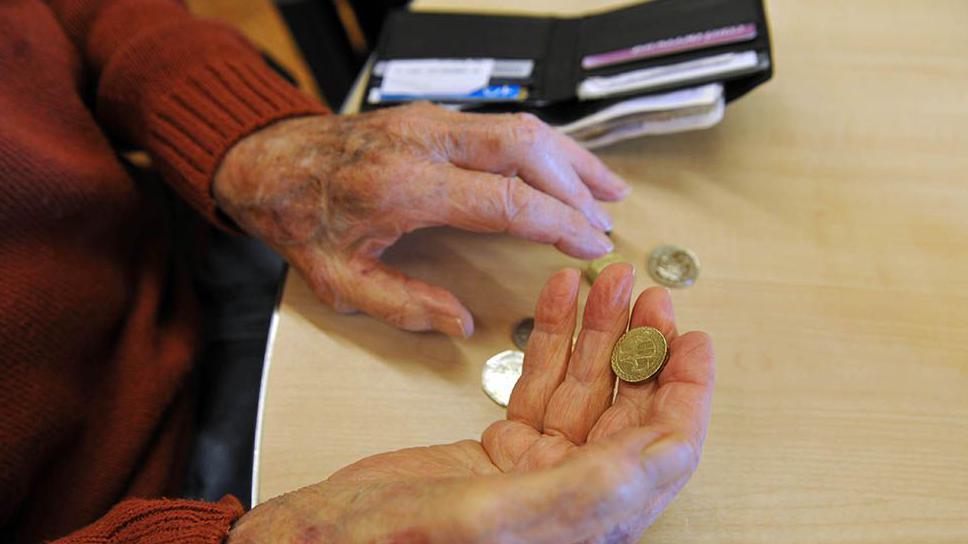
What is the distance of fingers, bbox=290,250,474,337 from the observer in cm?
70

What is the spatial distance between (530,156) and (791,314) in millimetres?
327

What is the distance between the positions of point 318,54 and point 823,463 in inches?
53.3

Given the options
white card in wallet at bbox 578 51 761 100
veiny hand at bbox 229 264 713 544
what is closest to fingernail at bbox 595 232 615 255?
veiny hand at bbox 229 264 713 544

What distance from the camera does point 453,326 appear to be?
70cm

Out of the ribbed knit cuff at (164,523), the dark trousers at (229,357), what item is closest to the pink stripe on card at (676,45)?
the dark trousers at (229,357)

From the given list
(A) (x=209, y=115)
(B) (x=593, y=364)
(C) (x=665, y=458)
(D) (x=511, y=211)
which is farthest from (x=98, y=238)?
(C) (x=665, y=458)

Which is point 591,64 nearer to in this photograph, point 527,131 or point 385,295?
point 527,131

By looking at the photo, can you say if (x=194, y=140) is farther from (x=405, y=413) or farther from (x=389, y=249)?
(x=405, y=413)

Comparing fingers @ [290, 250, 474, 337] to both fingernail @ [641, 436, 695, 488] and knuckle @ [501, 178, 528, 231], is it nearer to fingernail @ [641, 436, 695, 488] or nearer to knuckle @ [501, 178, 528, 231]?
knuckle @ [501, 178, 528, 231]

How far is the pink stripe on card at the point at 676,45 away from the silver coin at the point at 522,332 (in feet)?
1.15

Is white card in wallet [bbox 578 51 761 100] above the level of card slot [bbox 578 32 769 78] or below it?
below

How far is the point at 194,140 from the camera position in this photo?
0.82 m

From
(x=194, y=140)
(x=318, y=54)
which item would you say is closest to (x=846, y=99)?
(x=194, y=140)

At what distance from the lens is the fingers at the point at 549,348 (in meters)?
0.62
